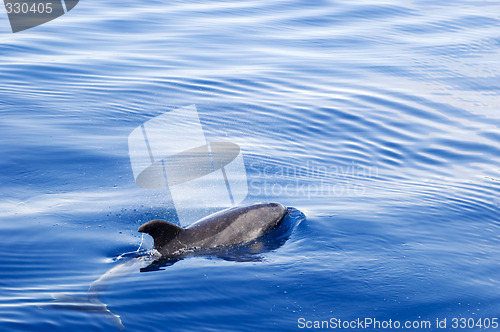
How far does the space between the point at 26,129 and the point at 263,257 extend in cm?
758

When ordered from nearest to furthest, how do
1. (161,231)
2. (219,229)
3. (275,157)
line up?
(161,231), (219,229), (275,157)

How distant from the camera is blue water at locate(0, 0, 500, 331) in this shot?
9.30 m

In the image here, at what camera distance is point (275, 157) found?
47.9 feet

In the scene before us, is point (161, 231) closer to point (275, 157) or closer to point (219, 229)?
point (219, 229)

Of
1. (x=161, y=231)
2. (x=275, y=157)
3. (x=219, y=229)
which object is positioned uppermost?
(x=161, y=231)

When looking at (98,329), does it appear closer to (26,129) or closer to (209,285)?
(209,285)
